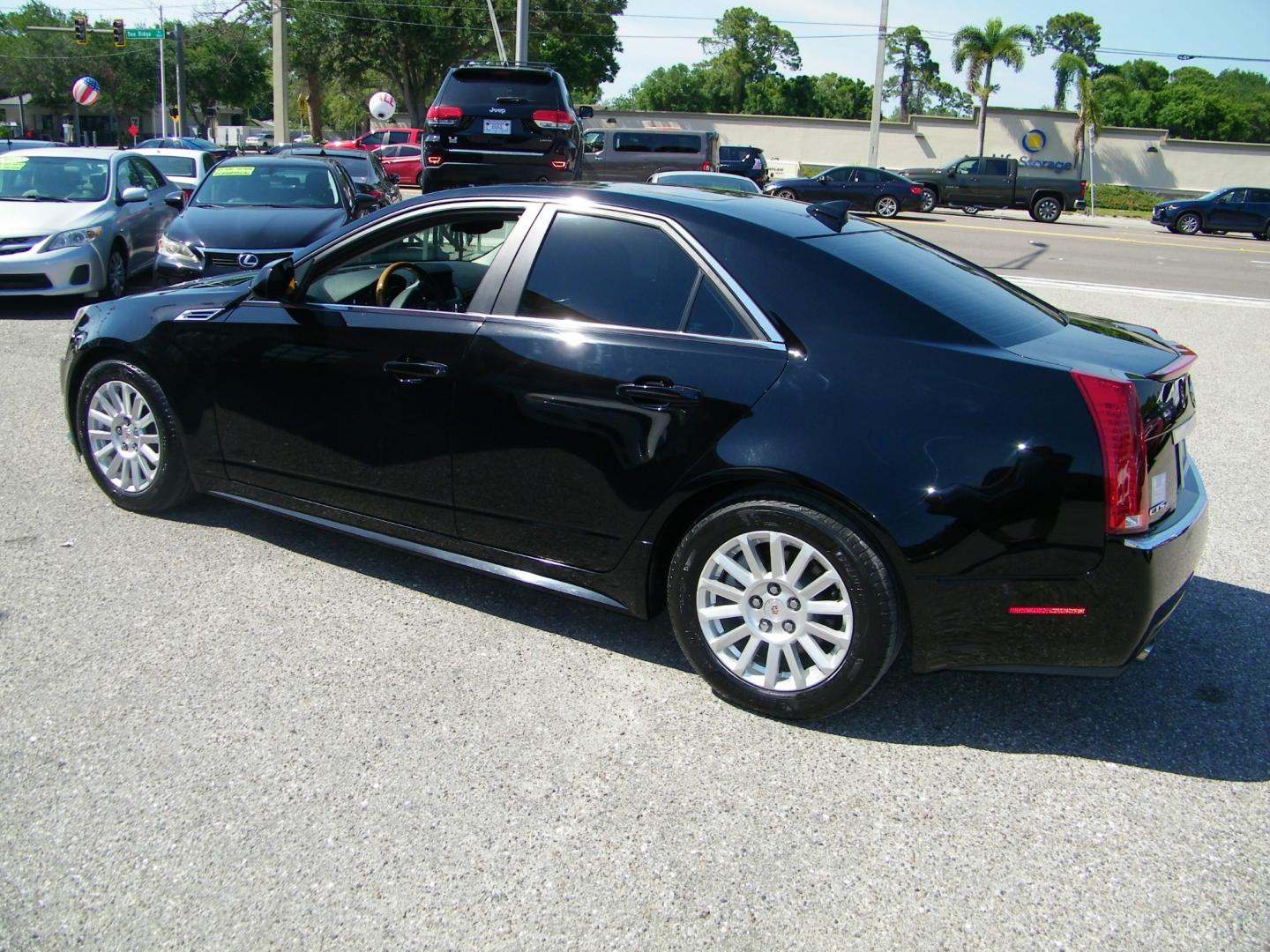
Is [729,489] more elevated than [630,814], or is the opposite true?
[729,489]

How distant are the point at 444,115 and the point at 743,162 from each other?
2021cm

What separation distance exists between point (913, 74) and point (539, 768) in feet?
328

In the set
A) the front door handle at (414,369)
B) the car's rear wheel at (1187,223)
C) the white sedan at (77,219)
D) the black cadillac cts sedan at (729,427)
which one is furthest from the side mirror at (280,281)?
the car's rear wheel at (1187,223)

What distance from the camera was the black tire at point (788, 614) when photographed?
3.25m

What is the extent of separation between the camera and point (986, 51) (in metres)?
53.5

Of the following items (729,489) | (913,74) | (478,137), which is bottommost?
(729,489)

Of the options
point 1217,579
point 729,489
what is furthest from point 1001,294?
point 1217,579

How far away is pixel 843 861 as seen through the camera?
2.82m

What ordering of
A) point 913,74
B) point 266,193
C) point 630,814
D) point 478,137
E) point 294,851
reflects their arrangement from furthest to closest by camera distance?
point 913,74 → point 478,137 → point 266,193 → point 630,814 → point 294,851

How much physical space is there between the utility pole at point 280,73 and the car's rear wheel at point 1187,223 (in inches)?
1040

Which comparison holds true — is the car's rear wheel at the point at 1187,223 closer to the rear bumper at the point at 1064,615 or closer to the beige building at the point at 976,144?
the beige building at the point at 976,144

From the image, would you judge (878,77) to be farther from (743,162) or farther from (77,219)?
(77,219)

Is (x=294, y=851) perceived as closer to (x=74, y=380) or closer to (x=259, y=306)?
(x=259, y=306)

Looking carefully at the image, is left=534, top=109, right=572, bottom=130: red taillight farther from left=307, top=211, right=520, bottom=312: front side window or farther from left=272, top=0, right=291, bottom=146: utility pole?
left=272, top=0, right=291, bottom=146: utility pole
